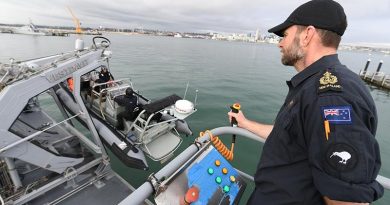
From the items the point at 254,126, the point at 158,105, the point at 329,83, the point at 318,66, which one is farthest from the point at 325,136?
the point at 158,105

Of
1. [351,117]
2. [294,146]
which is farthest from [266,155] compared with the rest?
[351,117]

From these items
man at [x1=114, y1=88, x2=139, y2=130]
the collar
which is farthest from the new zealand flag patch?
man at [x1=114, y1=88, x2=139, y2=130]

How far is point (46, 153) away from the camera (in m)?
3.71

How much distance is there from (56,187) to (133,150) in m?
1.60

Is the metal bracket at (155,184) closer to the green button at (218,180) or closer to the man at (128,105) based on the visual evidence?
the green button at (218,180)

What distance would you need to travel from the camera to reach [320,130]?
3.30 feet

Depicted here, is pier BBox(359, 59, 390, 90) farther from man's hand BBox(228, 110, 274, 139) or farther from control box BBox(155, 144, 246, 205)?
control box BBox(155, 144, 246, 205)

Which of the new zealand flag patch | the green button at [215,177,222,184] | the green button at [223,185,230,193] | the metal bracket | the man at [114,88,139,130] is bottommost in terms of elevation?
the man at [114,88,139,130]

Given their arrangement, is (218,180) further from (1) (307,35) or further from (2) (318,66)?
(1) (307,35)

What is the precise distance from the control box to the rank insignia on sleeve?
115 centimetres

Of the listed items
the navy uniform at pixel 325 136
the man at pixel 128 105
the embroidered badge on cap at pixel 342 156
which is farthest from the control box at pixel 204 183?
the man at pixel 128 105

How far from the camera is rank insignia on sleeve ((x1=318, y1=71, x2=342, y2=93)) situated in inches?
41.1

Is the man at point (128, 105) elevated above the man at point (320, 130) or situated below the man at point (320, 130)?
below

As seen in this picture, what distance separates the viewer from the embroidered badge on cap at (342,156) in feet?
3.03
